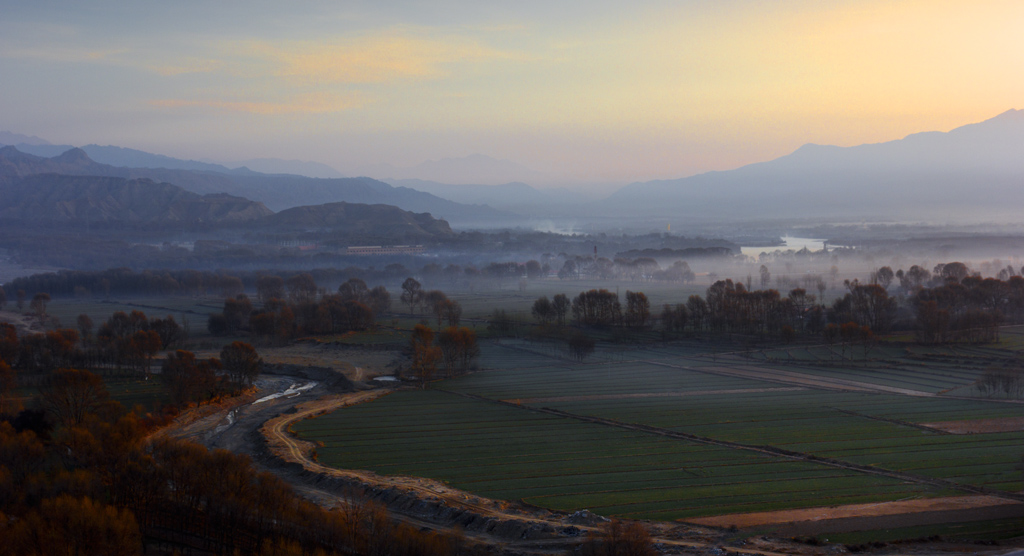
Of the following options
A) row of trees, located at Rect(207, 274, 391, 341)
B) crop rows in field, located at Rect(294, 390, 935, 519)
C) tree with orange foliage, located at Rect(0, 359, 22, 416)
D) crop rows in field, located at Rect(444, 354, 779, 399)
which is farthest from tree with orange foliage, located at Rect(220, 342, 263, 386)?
row of trees, located at Rect(207, 274, 391, 341)

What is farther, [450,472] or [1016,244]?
[1016,244]

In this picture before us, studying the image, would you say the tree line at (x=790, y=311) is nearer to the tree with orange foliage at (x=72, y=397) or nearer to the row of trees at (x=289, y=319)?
the row of trees at (x=289, y=319)

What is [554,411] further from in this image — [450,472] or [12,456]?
[12,456]

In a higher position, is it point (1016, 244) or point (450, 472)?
point (1016, 244)

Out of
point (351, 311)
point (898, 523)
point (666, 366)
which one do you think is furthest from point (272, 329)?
point (898, 523)

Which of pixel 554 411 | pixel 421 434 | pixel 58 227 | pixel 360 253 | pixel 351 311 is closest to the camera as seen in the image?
pixel 421 434

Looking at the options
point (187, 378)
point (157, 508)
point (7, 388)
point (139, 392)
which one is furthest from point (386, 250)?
point (157, 508)
